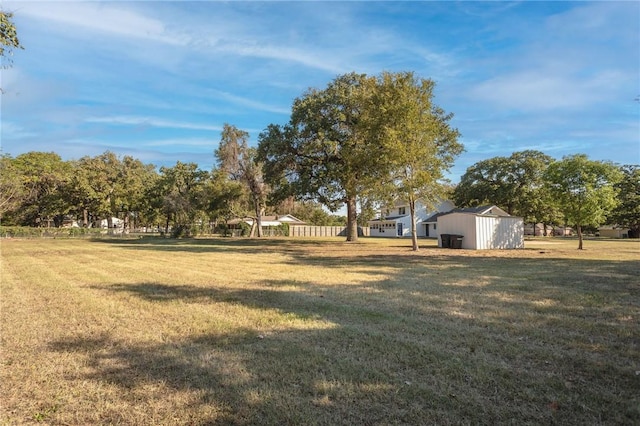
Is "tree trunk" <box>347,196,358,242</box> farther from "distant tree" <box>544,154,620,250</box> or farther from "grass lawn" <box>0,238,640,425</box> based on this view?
"grass lawn" <box>0,238,640,425</box>

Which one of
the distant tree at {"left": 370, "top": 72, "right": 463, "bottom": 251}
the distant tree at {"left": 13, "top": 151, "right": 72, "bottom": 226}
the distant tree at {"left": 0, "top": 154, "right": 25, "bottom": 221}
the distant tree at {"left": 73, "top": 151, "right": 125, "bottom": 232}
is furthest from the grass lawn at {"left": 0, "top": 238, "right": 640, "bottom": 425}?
the distant tree at {"left": 13, "top": 151, "right": 72, "bottom": 226}

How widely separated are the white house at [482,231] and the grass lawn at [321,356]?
1557 centimetres

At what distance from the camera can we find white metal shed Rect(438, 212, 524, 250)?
2334 cm

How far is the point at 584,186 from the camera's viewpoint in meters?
22.9

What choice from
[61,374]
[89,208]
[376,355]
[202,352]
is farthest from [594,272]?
[89,208]

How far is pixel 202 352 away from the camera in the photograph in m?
4.27

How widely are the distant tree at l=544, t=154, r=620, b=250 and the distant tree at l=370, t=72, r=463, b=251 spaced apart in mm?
7950

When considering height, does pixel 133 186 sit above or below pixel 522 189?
above

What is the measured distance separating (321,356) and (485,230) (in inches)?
867

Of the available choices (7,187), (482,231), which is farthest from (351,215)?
(7,187)

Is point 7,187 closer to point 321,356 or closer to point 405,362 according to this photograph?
point 321,356

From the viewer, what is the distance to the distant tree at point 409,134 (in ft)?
64.0

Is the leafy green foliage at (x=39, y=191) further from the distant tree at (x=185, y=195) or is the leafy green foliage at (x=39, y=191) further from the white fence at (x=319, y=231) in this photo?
the white fence at (x=319, y=231)

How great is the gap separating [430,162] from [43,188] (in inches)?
2172
